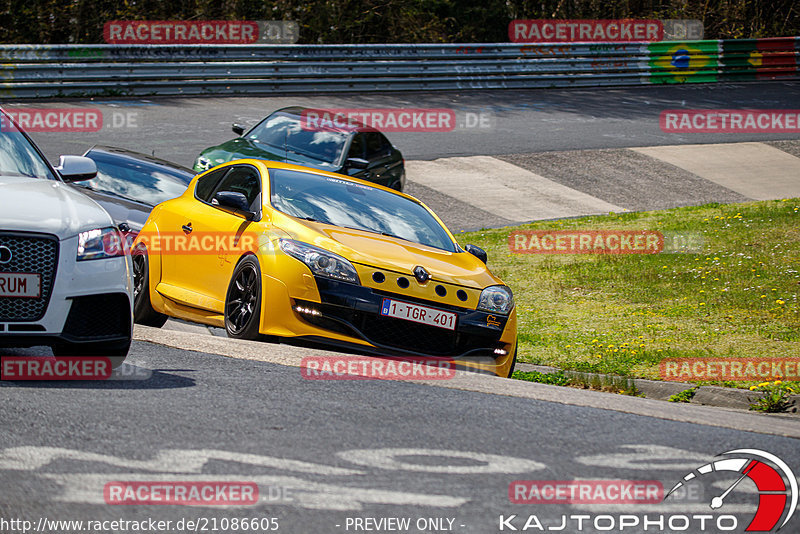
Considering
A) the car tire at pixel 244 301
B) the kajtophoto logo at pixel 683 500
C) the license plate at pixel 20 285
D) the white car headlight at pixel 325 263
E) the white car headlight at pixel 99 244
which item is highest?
the white car headlight at pixel 99 244

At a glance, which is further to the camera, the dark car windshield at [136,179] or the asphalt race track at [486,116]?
the asphalt race track at [486,116]

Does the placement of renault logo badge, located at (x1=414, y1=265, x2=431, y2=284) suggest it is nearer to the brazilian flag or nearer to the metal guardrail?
the metal guardrail

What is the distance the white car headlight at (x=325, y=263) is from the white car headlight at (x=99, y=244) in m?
1.72

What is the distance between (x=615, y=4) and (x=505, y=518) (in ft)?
107

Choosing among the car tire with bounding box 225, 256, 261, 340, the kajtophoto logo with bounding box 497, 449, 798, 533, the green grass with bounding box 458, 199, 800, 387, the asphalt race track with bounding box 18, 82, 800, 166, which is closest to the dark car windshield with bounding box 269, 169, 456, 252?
the car tire with bounding box 225, 256, 261, 340

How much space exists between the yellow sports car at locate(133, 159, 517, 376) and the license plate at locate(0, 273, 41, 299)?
2.20 meters

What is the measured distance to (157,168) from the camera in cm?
1393

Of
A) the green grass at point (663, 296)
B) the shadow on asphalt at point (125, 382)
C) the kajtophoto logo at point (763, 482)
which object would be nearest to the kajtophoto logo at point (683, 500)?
the kajtophoto logo at point (763, 482)

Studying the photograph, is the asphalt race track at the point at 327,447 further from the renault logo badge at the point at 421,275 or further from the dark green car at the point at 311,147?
the dark green car at the point at 311,147

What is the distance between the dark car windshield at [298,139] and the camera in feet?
54.2

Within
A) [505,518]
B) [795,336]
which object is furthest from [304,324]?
[795,336]

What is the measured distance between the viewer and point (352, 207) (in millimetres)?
9484

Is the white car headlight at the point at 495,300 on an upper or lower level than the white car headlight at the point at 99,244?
lower

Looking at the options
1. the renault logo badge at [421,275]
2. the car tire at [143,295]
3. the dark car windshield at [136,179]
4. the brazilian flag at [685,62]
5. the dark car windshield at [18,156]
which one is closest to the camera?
the dark car windshield at [18,156]
